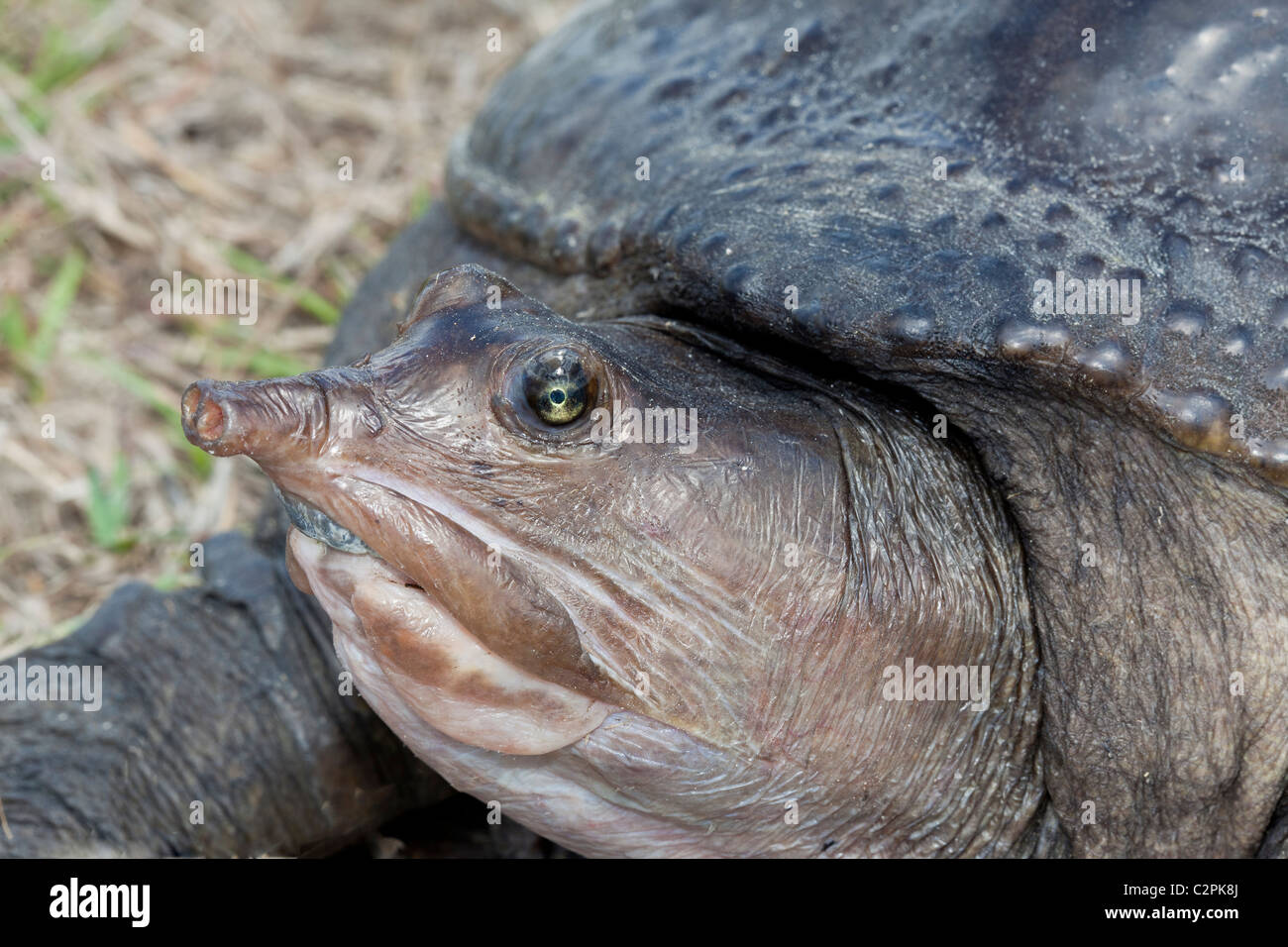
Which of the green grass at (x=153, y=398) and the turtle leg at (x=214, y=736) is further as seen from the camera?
the green grass at (x=153, y=398)

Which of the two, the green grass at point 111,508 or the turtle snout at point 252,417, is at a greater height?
the green grass at point 111,508

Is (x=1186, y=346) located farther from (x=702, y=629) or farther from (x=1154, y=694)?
(x=702, y=629)

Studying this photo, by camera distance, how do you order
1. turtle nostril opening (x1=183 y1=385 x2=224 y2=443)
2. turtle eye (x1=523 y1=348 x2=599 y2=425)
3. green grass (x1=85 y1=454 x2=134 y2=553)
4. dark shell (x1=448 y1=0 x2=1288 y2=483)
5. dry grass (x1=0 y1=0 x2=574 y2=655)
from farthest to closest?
dry grass (x1=0 y1=0 x2=574 y2=655) → green grass (x1=85 y1=454 x2=134 y2=553) → dark shell (x1=448 y1=0 x2=1288 y2=483) → turtle eye (x1=523 y1=348 x2=599 y2=425) → turtle nostril opening (x1=183 y1=385 x2=224 y2=443)

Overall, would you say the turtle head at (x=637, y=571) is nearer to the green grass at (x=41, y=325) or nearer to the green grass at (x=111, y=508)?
the green grass at (x=111, y=508)

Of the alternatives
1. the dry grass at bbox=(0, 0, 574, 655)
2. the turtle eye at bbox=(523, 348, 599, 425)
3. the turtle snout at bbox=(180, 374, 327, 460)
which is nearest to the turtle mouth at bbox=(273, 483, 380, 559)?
the turtle snout at bbox=(180, 374, 327, 460)

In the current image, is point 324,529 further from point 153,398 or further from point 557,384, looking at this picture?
point 153,398

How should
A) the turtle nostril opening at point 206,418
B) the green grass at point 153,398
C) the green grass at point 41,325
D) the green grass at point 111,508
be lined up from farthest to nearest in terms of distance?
the green grass at point 41,325 → the green grass at point 153,398 → the green grass at point 111,508 → the turtle nostril opening at point 206,418

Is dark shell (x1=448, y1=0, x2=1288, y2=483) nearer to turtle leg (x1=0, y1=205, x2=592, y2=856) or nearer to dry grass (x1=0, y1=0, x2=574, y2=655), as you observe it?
turtle leg (x1=0, y1=205, x2=592, y2=856)

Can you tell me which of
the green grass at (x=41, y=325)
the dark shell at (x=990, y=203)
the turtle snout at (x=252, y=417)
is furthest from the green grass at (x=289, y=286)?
the turtle snout at (x=252, y=417)
